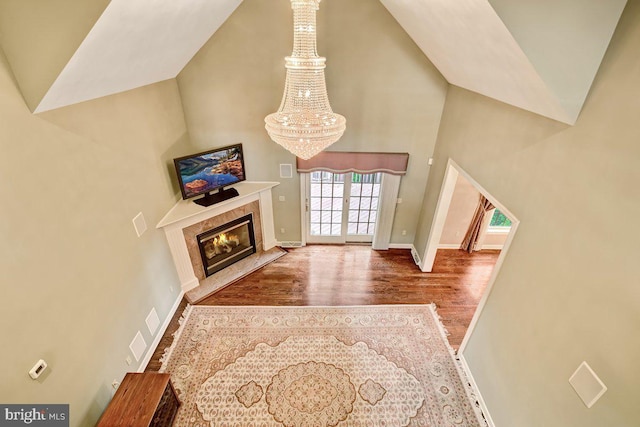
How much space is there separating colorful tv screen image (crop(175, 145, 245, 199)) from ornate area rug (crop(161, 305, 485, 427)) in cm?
195

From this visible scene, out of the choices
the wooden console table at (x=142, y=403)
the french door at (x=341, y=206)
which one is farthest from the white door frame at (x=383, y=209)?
the wooden console table at (x=142, y=403)

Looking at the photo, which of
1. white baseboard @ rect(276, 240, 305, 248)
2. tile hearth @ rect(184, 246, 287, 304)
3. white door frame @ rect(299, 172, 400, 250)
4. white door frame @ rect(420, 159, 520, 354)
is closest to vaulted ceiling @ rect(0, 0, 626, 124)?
white door frame @ rect(420, 159, 520, 354)

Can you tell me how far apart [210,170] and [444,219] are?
4.01 metres

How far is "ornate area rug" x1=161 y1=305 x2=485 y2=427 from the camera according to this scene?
3309 mm

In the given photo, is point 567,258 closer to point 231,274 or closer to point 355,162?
point 355,162

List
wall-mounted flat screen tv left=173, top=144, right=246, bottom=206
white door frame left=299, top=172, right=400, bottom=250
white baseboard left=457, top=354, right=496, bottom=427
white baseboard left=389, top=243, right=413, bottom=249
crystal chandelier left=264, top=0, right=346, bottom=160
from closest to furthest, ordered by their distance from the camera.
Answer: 1. crystal chandelier left=264, top=0, right=346, bottom=160
2. white baseboard left=457, top=354, right=496, bottom=427
3. wall-mounted flat screen tv left=173, top=144, right=246, bottom=206
4. white door frame left=299, top=172, right=400, bottom=250
5. white baseboard left=389, top=243, right=413, bottom=249

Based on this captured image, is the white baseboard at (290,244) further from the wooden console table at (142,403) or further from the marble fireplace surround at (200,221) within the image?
the wooden console table at (142,403)

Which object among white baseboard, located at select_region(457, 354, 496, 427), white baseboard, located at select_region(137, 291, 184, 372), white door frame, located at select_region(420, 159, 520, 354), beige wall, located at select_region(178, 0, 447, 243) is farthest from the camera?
beige wall, located at select_region(178, 0, 447, 243)

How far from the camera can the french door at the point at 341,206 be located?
558cm

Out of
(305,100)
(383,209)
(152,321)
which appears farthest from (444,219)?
(152,321)

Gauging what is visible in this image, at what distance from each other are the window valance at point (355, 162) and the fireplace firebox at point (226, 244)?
1523mm

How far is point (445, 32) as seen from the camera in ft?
9.86

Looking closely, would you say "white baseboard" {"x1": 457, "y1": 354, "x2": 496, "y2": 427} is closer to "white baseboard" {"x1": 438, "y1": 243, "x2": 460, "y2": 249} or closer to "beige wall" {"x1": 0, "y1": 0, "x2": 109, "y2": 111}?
"white baseboard" {"x1": 438, "y1": 243, "x2": 460, "y2": 249}

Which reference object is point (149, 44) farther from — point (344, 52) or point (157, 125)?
point (344, 52)
